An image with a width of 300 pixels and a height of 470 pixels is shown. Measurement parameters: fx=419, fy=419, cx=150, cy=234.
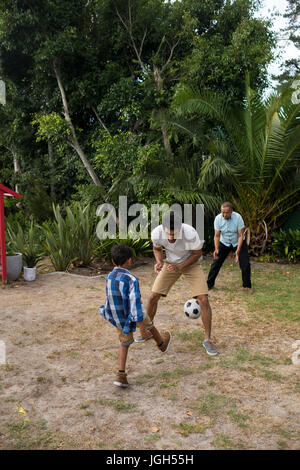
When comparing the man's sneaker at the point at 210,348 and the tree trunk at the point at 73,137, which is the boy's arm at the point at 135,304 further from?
the tree trunk at the point at 73,137

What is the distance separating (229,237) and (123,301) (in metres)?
3.91

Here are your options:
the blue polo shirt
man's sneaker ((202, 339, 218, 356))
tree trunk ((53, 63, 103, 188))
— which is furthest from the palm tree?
man's sneaker ((202, 339, 218, 356))

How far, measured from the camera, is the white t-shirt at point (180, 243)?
4832 mm

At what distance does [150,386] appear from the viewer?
4.12 meters

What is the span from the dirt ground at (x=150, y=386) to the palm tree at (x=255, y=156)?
16.4ft

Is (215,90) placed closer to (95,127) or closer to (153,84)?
(153,84)

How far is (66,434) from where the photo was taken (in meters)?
3.28

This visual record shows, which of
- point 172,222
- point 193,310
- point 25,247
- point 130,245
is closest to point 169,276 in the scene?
point 193,310

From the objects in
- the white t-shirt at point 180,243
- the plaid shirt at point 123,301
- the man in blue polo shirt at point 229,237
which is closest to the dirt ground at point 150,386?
the plaid shirt at point 123,301

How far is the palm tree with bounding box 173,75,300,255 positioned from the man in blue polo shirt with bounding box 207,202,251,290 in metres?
3.05

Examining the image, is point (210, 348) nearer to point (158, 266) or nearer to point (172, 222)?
point (158, 266)

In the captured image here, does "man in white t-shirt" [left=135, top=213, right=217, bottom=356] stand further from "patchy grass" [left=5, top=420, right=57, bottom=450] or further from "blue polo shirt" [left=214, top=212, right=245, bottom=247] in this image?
"blue polo shirt" [left=214, top=212, right=245, bottom=247]
